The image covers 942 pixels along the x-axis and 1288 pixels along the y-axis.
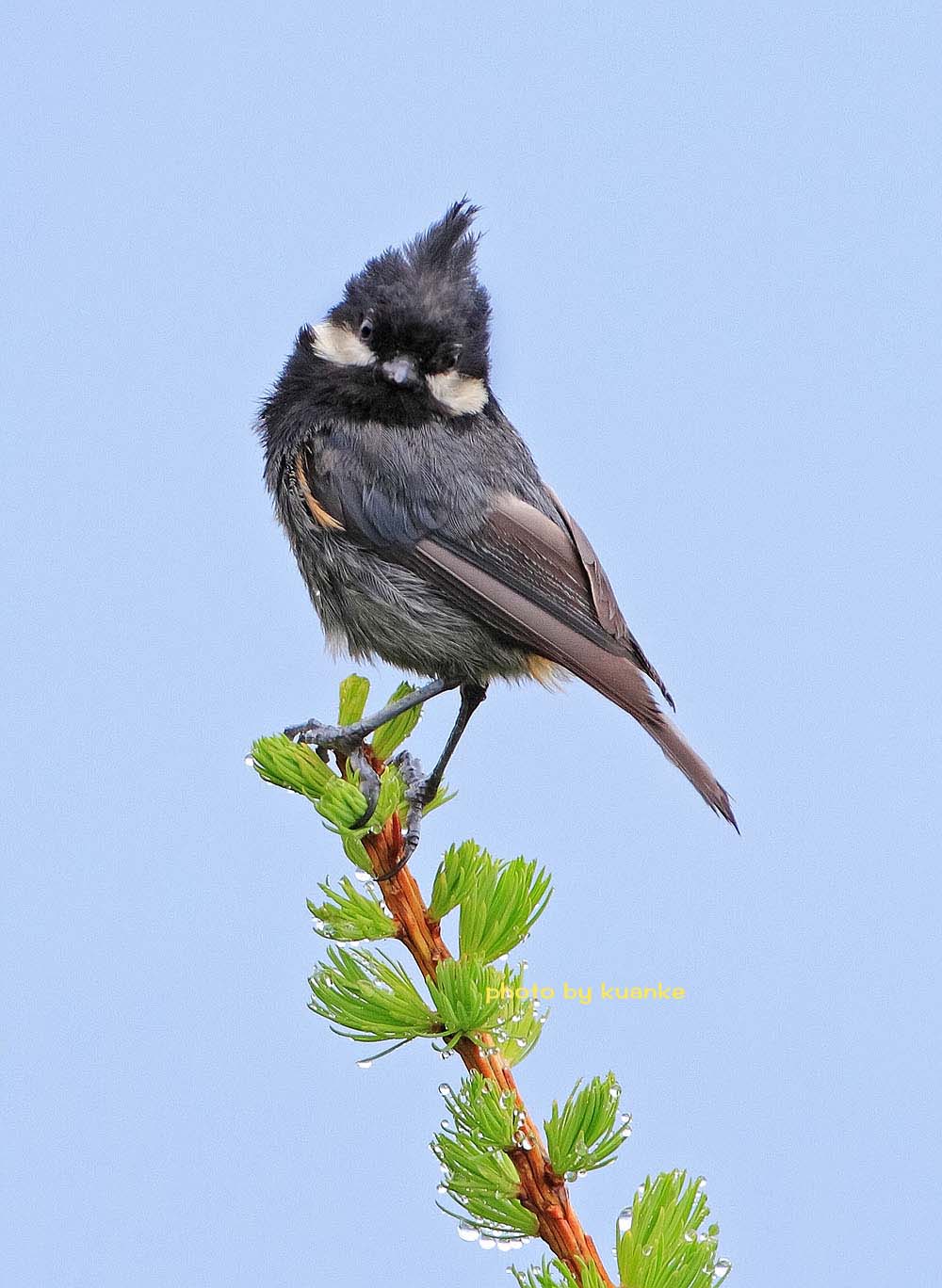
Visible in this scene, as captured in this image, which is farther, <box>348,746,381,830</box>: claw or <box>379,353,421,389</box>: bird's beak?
<box>379,353,421,389</box>: bird's beak

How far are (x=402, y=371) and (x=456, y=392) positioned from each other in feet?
0.43

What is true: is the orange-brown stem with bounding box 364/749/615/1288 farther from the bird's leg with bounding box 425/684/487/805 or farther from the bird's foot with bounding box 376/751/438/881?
the bird's leg with bounding box 425/684/487/805

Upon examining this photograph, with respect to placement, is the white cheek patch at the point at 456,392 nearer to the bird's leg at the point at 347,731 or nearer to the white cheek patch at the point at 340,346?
the white cheek patch at the point at 340,346

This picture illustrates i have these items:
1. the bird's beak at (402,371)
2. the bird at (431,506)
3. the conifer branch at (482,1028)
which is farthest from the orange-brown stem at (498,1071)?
the bird's beak at (402,371)

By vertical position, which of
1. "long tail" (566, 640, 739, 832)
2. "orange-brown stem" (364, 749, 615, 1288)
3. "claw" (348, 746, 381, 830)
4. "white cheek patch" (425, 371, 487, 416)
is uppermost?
"white cheek patch" (425, 371, 487, 416)

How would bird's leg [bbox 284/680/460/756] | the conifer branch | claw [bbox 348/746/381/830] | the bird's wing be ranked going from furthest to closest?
1. the bird's wing
2. bird's leg [bbox 284/680/460/756]
3. claw [bbox 348/746/381/830]
4. the conifer branch

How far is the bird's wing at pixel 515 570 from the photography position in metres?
2.32

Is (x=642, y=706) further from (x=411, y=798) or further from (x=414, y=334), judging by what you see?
(x=414, y=334)

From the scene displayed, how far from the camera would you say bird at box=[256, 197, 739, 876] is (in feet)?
7.84

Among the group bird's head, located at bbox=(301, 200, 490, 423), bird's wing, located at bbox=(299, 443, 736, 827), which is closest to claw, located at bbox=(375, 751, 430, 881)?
bird's wing, located at bbox=(299, 443, 736, 827)

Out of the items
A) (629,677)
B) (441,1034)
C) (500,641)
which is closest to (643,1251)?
(441,1034)

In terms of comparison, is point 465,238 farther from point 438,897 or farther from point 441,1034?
point 441,1034

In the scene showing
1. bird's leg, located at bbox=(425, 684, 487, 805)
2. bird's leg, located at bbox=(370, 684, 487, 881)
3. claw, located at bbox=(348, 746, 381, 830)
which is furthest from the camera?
bird's leg, located at bbox=(425, 684, 487, 805)

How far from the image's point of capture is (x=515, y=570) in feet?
7.86
